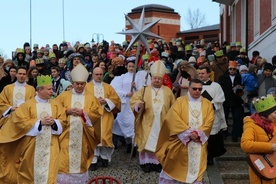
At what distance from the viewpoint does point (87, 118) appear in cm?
930

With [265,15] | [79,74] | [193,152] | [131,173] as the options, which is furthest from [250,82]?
[265,15]

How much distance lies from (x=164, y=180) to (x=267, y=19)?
1066 cm

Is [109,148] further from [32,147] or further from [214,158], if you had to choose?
[32,147]

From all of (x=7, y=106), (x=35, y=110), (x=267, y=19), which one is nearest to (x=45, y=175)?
(x=35, y=110)

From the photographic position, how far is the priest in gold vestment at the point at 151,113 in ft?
34.0

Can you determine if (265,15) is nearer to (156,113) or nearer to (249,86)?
(249,86)

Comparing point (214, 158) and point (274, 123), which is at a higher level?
point (274, 123)

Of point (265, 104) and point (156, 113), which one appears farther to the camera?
point (156, 113)

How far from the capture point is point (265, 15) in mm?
18312

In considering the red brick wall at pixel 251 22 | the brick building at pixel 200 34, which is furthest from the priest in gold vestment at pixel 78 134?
the brick building at pixel 200 34

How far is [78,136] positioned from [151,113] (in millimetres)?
1687

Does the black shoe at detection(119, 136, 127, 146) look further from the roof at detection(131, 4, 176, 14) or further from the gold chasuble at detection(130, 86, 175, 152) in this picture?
the roof at detection(131, 4, 176, 14)

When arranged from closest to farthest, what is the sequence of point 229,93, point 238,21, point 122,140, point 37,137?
1. point 37,137
2. point 229,93
3. point 122,140
4. point 238,21

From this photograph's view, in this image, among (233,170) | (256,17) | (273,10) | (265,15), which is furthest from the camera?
(256,17)
